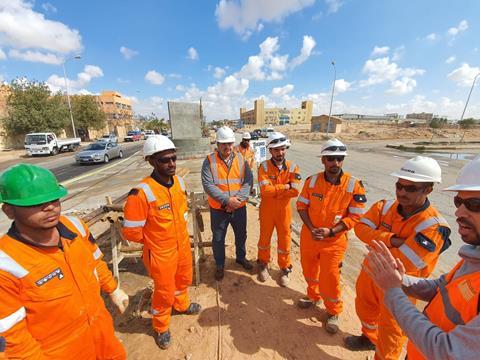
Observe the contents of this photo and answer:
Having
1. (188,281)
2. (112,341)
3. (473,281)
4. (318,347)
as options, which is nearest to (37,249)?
(112,341)

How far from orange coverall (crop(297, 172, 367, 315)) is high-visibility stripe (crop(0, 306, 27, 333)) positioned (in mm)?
2426

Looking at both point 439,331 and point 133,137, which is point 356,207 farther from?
point 133,137

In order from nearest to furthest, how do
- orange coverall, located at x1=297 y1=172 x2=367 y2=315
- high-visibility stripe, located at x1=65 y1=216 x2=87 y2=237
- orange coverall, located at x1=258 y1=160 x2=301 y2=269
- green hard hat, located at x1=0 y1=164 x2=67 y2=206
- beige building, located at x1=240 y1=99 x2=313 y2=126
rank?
green hard hat, located at x1=0 y1=164 x2=67 y2=206 → high-visibility stripe, located at x1=65 y1=216 x2=87 y2=237 → orange coverall, located at x1=297 y1=172 x2=367 y2=315 → orange coverall, located at x1=258 y1=160 x2=301 y2=269 → beige building, located at x1=240 y1=99 x2=313 y2=126

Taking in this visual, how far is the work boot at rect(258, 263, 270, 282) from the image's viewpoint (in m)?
3.38

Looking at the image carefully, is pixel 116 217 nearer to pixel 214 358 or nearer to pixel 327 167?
pixel 214 358

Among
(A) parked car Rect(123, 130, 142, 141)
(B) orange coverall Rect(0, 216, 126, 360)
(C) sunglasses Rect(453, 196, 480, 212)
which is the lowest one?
(A) parked car Rect(123, 130, 142, 141)

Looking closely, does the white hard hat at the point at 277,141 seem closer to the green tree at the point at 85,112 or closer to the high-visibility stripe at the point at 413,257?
the high-visibility stripe at the point at 413,257

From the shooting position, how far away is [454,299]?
3.55ft

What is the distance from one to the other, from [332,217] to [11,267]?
259 cm

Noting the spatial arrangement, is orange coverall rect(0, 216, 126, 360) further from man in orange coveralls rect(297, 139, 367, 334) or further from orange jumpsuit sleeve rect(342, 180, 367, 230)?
orange jumpsuit sleeve rect(342, 180, 367, 230)

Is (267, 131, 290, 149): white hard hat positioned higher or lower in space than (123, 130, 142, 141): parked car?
higher

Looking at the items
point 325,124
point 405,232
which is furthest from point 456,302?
point 325,124

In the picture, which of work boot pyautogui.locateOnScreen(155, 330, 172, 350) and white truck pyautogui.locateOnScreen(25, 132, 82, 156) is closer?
work boot pyautogui.locateOnScreen(155, 330, 172, 350)

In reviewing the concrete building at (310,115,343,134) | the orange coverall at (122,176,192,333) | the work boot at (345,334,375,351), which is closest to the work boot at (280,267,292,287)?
the work boot at (345,334,375,351)
